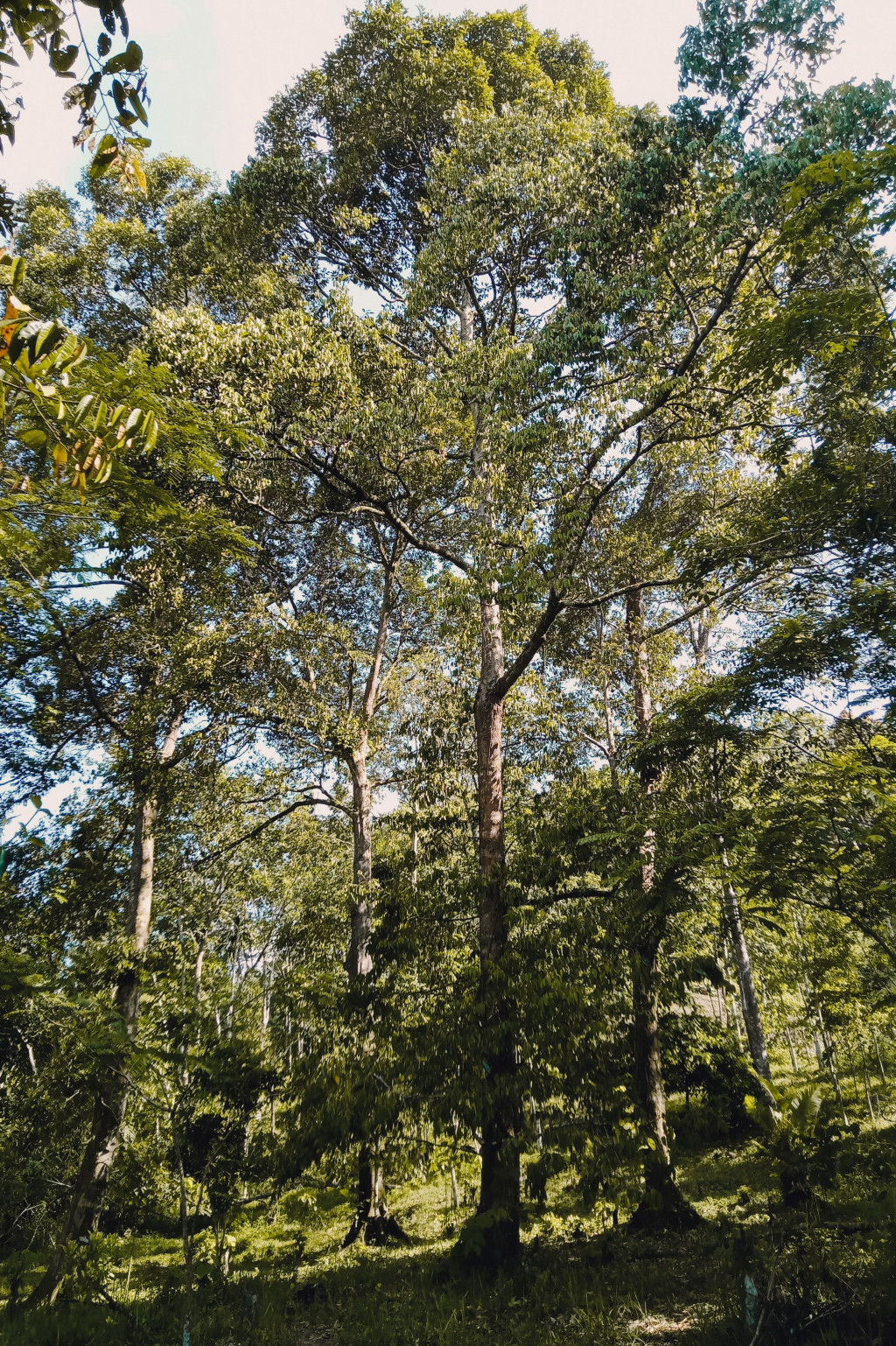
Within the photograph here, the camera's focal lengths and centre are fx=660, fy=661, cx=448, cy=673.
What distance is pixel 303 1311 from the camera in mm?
6703

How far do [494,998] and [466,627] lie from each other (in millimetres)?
5244

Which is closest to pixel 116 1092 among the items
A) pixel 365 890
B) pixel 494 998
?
pixel 494 998

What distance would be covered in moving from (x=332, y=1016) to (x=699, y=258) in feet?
26.8

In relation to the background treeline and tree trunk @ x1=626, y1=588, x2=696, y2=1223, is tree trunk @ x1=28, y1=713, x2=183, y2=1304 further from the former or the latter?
tree trunk @ x1=626, y1=588, x2=696, y2=1223

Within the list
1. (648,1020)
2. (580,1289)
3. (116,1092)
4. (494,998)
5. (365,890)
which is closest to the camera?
(116,1092)

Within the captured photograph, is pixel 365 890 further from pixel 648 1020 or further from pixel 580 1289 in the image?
pixel 580 1289

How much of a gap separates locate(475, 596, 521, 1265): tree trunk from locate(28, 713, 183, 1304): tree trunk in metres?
2.96

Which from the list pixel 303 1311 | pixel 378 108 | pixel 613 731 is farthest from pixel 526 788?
pixel 378 108

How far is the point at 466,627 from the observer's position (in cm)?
980

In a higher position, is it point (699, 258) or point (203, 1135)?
point (699, 258)

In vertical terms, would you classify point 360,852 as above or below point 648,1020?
above

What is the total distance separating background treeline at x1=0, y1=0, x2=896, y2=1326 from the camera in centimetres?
546

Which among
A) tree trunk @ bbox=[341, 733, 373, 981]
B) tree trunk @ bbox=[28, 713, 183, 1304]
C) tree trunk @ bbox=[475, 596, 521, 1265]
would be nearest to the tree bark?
tree trunk @ bbox=[341, 733, 373, 981]

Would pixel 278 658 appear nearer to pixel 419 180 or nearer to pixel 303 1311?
pixel 303 1311
